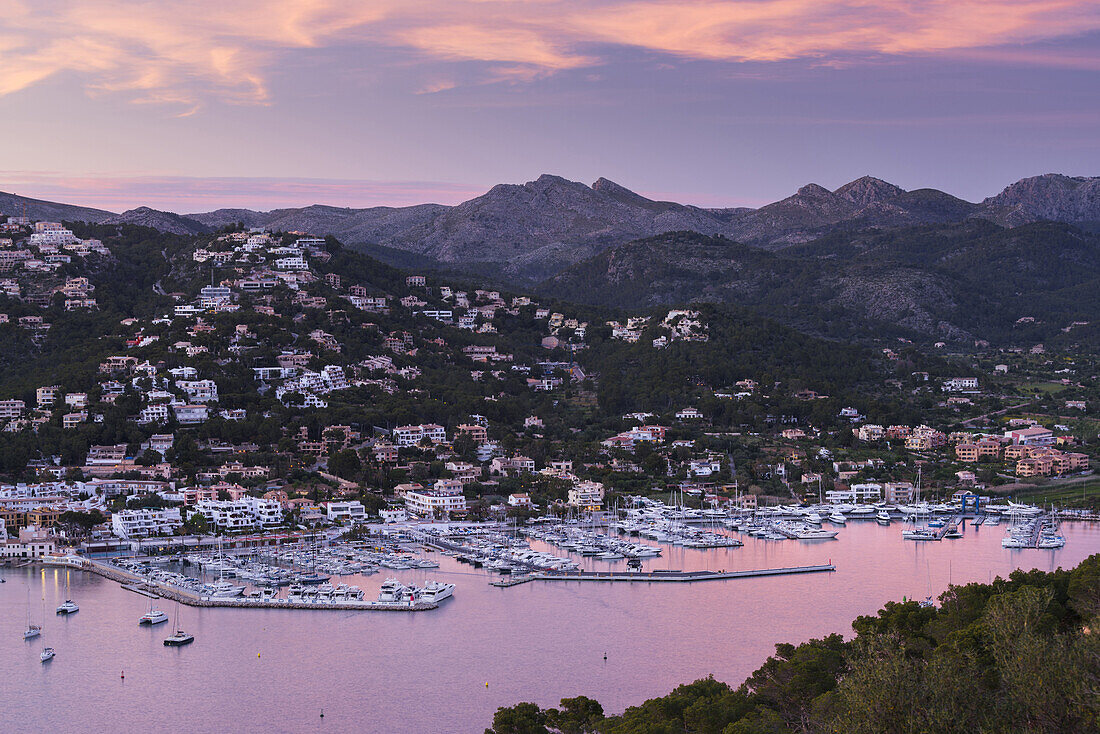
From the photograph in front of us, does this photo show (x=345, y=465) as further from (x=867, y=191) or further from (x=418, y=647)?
(x=867, y=191)

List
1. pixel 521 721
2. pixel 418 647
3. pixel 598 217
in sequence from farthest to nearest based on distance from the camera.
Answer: pixel 598 217 → pixel 418 647 → pixel 521 721

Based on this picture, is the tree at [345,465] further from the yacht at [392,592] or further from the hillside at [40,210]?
the hillside at [40,210]

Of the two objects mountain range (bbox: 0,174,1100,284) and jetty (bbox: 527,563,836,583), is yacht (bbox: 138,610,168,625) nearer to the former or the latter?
jetty (bbox: 527,563,836,583)

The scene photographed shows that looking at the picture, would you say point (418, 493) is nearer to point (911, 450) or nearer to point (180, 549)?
point (180, 549)

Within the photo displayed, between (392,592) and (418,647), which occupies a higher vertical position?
(392,592)

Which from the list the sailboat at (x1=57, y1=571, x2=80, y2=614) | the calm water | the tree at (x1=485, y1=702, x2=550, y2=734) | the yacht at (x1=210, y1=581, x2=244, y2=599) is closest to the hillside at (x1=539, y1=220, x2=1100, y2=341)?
the calm water

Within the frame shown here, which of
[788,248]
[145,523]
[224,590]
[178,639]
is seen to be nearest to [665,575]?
[224,590]

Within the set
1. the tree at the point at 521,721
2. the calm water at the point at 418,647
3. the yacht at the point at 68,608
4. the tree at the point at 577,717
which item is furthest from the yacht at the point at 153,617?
the tree at the point at 577,717
